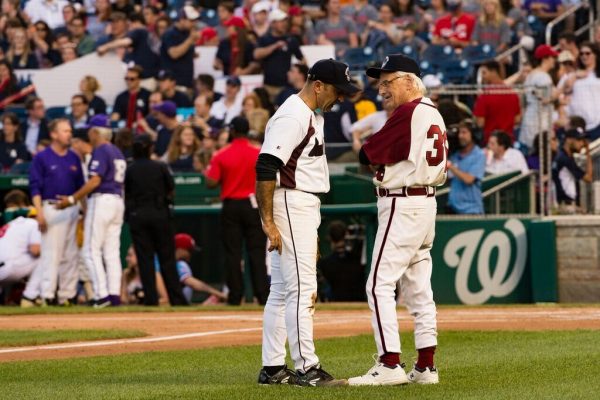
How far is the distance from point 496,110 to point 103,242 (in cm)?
530

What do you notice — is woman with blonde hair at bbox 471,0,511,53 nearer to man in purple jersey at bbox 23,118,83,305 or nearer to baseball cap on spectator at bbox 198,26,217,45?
baseball cap on spectator at bbox 198,26,217,45

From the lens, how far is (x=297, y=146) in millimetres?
8117

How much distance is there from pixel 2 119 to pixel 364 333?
33.2ft

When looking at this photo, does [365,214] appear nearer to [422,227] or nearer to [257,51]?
[257,51]

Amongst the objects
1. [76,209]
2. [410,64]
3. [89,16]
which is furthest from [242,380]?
[89,16]

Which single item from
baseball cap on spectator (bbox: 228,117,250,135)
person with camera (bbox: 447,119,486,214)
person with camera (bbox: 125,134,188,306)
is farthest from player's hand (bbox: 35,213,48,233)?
person with camera (bbox: 447,119,486,214)

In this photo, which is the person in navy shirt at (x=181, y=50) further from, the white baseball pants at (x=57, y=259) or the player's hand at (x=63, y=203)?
the player's hand at (x=63, y=203)

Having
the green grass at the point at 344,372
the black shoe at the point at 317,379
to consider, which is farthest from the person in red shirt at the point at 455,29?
the black shoe at the point at 317,379

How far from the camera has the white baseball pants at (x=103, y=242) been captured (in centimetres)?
1591

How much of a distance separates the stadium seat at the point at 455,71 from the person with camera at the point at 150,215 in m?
5.89

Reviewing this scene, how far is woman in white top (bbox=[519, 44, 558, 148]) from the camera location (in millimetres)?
16766

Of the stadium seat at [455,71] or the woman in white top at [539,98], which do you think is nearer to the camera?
the woman in white top at [539,98]

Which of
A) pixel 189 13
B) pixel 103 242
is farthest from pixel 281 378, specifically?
pixel 189 13

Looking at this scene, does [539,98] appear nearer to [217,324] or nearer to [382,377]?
[217,324]
